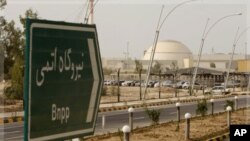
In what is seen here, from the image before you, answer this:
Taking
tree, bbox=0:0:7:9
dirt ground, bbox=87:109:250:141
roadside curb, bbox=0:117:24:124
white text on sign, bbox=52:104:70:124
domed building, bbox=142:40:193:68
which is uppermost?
A: domed building, bbox=142:40:193:68

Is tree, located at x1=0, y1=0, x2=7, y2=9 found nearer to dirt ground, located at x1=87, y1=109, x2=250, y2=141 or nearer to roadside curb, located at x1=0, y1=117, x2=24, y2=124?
roadside curb, located at x1=0, y1=117, x2=24, y2=124

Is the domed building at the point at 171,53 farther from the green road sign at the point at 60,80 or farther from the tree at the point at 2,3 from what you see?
the green road sign at the point at 60,80

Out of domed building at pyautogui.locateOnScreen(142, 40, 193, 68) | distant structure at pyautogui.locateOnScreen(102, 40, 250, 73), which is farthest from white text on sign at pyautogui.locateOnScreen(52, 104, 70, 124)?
domed building at pyautogui.locateOnScreen(142, 40, 193, 68)

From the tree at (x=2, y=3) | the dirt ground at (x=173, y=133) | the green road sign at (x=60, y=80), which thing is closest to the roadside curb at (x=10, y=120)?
the dirt ground at (x=173, y=133)

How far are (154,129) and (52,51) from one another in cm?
1484

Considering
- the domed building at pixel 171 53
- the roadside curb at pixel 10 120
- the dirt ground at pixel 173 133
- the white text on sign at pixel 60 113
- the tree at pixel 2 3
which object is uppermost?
the domed building at pixel 171 53

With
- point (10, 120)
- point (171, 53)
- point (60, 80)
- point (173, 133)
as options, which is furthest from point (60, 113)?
point (171, 53)

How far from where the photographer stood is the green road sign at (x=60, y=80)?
2445mm

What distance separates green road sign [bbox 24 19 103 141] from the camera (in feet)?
8.02

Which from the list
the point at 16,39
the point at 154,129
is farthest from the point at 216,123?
the point at 16,39

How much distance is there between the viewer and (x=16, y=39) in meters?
40.2

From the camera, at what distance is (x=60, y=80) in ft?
8.87

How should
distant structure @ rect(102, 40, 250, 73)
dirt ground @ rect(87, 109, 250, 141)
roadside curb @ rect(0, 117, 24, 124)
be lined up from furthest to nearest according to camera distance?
1. distant structure @ rect(102, 40, 250, 73)
2. roadside curb @ rect(0, 117, 24, 124)
3. dirt ground @ rect(87, 109, 250, 141)

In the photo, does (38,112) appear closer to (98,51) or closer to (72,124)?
(72,124)
